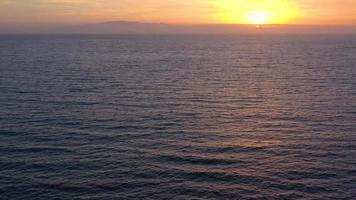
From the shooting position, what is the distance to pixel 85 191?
4366 cm

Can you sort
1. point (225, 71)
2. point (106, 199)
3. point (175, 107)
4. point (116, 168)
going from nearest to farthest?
point (106, 199) < point (116, 168) < point (175, 107) < point (225, 71)

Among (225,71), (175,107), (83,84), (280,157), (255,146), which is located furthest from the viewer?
(225,71)

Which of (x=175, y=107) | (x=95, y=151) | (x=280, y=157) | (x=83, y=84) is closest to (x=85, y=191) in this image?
(x=95, y=151)

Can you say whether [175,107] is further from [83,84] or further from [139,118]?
[83,84]

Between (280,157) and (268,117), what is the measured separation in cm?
1937

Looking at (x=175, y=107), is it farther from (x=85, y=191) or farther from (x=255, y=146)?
(x=85, y=191)

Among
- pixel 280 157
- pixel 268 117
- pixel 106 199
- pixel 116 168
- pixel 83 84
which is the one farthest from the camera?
pixel 83 84

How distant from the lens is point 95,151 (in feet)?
179

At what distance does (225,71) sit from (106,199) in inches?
4001

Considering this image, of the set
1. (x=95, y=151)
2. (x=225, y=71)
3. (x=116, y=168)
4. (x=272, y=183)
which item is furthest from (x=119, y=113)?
(x=225, y=71)

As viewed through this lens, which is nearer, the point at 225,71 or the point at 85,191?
the point at 85,191

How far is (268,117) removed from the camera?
72.0 metres

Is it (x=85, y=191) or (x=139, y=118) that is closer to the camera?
(x=85, y=191)

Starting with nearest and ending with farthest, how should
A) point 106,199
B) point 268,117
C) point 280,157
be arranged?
point 106,199
point 280,157
point 268,117
